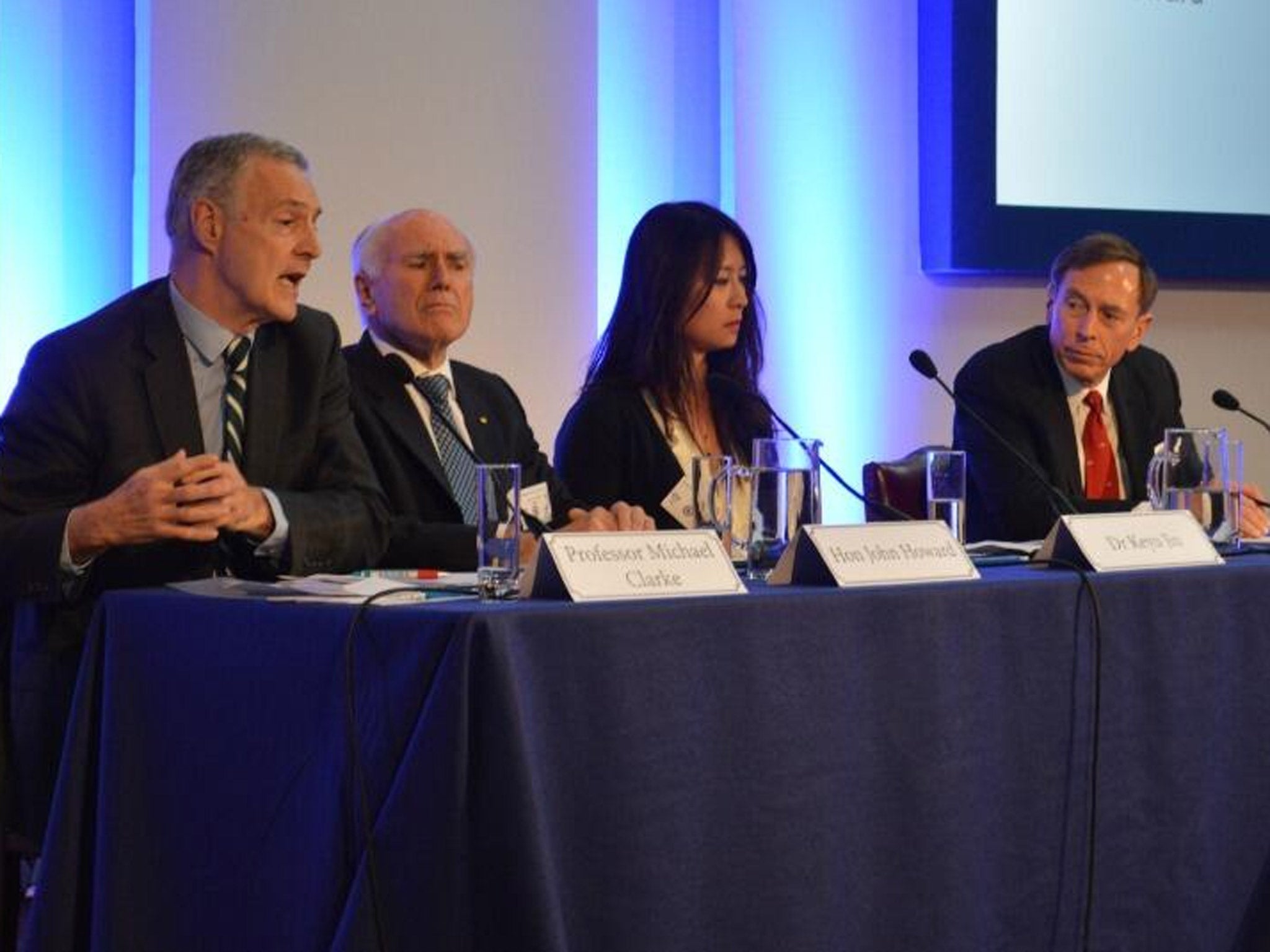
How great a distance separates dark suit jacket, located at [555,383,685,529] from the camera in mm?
3637

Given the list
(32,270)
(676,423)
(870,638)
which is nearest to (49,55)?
(32,270)

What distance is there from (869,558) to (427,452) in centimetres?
130

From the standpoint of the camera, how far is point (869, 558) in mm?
2188

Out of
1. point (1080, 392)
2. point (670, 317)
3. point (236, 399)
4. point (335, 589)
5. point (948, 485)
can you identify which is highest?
point (670, 317)

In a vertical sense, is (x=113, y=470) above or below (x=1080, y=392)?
below

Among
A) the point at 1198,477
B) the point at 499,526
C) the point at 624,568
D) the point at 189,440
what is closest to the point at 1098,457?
the point at 1198,477

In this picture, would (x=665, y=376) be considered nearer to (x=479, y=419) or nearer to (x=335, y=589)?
(x=479, y=419)

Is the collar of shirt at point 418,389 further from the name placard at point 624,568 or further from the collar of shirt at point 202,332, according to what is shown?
the name placard at point 624,568

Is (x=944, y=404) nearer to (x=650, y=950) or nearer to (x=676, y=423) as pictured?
(x=676, y=423)

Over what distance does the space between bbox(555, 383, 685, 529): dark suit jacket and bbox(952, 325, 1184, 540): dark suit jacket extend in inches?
25.7

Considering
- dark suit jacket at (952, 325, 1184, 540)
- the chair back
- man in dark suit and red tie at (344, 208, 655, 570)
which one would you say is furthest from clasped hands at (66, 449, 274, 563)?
dark suit jacket at (952, 325, 1184, 540)

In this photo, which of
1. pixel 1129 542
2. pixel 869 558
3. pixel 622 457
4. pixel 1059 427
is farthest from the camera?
pixel 1059 427

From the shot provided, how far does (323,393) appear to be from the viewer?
2828 millimetres

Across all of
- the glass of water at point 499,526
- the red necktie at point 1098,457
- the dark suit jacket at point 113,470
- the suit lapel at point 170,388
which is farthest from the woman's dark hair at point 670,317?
the glass of water at point 499,526
